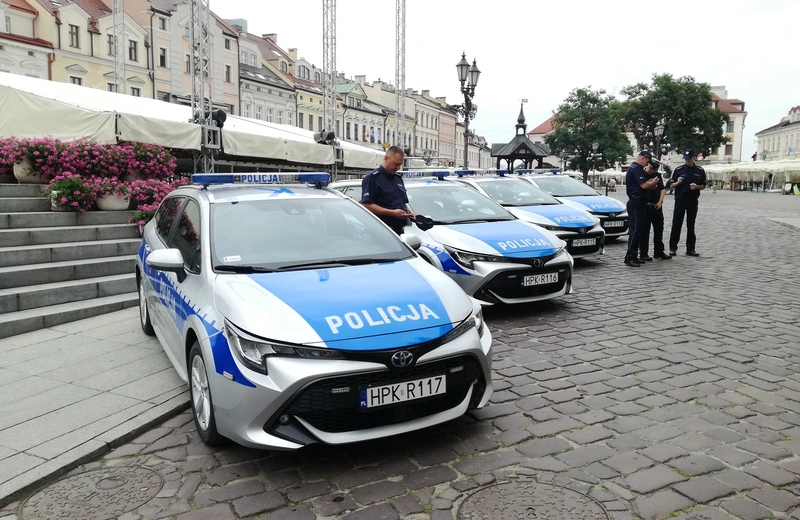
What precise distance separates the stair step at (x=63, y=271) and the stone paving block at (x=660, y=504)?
22.7ft

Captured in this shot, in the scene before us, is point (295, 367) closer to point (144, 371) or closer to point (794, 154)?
point (144, 371)

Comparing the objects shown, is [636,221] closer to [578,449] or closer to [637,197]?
[637,197]

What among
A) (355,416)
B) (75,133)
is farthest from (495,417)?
(75,133)

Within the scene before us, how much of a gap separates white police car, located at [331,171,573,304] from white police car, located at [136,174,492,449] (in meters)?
2.29

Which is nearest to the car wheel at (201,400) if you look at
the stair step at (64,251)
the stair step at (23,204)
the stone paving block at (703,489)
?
the stone paving block at (703,489)

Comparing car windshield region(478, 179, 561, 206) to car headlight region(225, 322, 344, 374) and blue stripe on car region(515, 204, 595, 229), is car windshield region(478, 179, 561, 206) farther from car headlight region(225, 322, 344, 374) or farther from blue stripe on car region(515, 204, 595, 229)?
car headlight region(225, 322, 344, 374)

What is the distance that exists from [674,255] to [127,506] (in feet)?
38.0

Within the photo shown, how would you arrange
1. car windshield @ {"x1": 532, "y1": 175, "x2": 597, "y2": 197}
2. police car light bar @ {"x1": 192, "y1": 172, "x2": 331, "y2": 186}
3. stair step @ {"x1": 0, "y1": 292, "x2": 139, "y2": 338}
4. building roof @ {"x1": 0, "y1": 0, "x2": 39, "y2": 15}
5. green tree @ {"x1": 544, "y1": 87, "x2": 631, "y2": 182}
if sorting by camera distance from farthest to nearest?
green tree @ {"x1": 544, "y1": 87, "x2": 631, "y2": 182}, building roof @ {"x1": 0, "y1": 0, "x2": 39, "y2": 15}, car windshield @ {"x1": 532, "y1": 175, "x2": 597, "y2": 197}, stair step @ {"x1": 0, "y1": 292, "x2": 139, "y2": 338}, police car light bar @ {"x1": 192, "y1": 172, "x2": 331, "y2": 186}

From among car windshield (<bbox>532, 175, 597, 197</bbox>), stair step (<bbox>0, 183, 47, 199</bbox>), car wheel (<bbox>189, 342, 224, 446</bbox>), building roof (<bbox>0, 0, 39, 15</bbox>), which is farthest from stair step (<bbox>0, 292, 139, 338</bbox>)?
building roof (<bbox>0, 0, 39, 15</bbox>)

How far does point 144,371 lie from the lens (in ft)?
17.9

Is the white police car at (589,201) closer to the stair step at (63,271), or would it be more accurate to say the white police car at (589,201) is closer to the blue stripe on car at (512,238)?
the blue stripe on car at (512,238)

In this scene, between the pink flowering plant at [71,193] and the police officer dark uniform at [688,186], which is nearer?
the pink flowering plant at [71,193]

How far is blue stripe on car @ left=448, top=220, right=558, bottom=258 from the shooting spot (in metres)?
7.29

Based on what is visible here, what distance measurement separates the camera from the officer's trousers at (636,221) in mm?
11227
